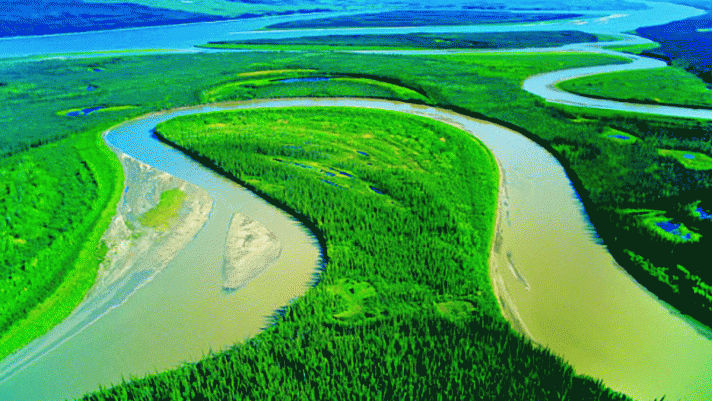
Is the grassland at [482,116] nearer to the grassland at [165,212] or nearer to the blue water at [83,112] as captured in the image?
the blue water at [83,112]

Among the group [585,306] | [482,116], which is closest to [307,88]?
[482,116]

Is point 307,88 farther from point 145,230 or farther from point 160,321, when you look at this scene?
point 160,321

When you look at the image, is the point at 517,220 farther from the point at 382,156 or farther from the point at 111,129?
the point at 111,129

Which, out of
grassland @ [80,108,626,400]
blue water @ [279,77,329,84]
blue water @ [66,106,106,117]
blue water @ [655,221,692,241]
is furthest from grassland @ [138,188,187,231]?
blue water @ [279,77,329,84]

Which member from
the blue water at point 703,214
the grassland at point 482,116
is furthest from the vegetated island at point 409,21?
the blue water at point 703,214

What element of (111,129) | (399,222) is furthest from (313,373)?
(111,129)
